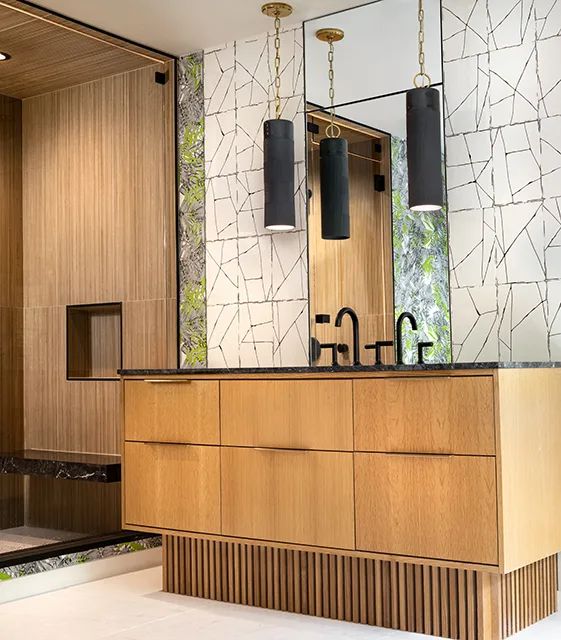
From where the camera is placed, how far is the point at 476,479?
2674mm

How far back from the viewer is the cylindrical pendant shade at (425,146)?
3441 mm

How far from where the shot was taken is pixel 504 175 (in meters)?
3.42

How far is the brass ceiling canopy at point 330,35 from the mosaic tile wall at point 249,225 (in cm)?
11

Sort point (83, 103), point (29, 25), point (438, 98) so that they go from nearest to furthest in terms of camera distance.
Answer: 1. point (438, 98)
2. point (29, 25)
3. point (83, 103)

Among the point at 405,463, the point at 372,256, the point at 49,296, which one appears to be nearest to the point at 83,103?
the point at 49,296

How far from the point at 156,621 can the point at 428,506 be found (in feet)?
3.34

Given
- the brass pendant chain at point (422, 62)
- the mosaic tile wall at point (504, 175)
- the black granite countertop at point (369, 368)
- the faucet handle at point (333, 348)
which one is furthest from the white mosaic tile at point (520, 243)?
the faucet handle at point (333, 348)

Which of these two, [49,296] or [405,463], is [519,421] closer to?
[405,463]

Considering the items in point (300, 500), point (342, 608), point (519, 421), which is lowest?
point (342, 608)

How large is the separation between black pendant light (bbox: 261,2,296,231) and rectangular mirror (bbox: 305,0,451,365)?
11 centimetres

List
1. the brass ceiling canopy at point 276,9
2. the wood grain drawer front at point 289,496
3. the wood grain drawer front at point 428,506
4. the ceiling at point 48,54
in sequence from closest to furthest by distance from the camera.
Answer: the wood grain drawer front at point 428,506 → the wood grain drawer front at point 289,496 → the ceiling at point 48,54 → the brass ceiling canopy at point 276,9

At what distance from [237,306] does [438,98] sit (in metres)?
1.30

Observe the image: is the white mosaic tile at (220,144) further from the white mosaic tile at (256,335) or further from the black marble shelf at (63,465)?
the black marble shelf at (63,465)

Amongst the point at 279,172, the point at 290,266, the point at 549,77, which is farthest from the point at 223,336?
the point at 549,77
